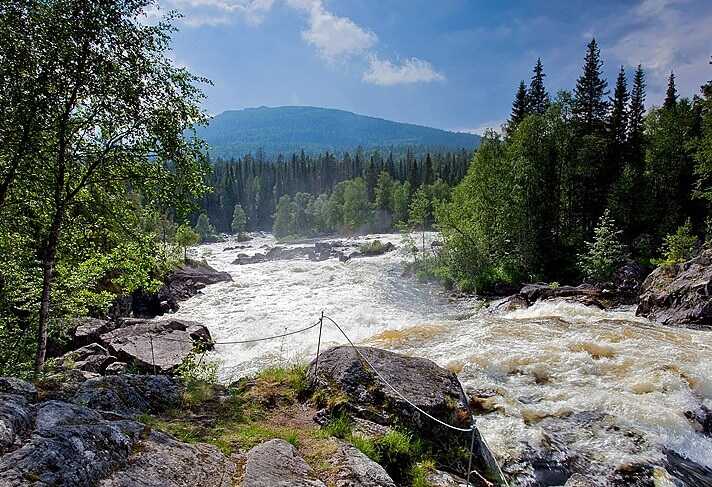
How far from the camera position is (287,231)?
105 metres

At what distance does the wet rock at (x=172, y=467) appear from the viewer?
14.0 ft

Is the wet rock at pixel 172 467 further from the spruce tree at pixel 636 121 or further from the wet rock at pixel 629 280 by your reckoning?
the spruce tree at pixel 636 121

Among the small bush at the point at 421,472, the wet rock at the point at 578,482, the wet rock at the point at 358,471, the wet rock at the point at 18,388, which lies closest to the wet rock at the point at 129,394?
the wet rock at the point at 18,388

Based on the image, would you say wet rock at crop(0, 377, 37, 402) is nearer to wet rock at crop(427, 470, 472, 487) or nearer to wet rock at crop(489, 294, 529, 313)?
wet rock at crop(427, 470, 472, 487)

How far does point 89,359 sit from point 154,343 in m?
2.61

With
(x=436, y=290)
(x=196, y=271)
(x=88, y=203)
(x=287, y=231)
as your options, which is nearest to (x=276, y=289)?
(x=196, y=271)

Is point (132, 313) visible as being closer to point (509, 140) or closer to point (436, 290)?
point (436, 290)

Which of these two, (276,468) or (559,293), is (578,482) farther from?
(559,293)

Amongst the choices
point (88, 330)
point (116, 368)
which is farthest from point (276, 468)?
point (88, 330)

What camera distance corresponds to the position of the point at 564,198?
131ft

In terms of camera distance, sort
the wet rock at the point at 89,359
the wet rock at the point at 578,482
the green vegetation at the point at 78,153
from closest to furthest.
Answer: the wet rock at the point at 578,482, the green vegetation at the point at 78,153, the wet rock at the point at 89,359

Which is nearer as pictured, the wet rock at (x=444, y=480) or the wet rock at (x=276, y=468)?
the wet rock at (x=276, y=468)

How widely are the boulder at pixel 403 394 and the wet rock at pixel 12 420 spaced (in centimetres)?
441

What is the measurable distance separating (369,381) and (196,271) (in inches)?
1312
